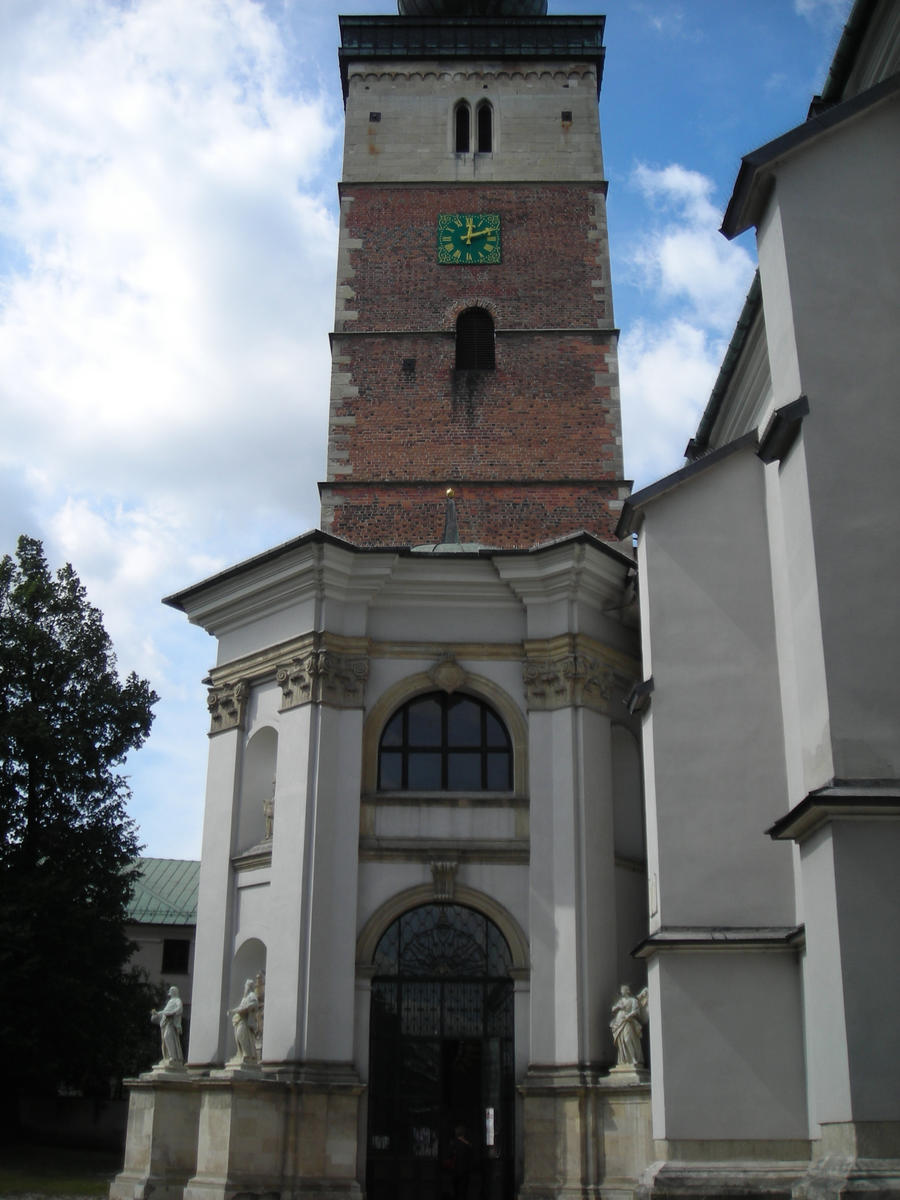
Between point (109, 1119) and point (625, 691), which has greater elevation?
point (625, 691)

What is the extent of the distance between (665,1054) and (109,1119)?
86.4 ft

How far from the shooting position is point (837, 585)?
9234mm

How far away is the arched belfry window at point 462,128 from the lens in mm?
30781

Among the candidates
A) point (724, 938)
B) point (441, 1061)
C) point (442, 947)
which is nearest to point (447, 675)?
point (442, 947)

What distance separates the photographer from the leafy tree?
25188mm

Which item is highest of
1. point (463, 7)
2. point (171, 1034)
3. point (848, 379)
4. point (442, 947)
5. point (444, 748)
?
point (463, 7)

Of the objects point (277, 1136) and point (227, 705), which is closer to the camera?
point (277, 1136)

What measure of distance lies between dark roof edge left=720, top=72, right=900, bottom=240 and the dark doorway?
10683 millimetres

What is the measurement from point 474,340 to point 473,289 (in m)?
1.20

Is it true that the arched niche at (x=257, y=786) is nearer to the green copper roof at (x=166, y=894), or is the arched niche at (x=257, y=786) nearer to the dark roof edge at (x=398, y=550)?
the dark roof edge at (x=398, y=550)

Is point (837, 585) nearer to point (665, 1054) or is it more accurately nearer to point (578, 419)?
point (665, 1054)

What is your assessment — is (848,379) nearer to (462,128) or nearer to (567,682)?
(567,682)

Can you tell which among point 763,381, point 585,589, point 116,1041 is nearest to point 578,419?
point 585,589

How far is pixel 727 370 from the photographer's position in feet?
53.7
